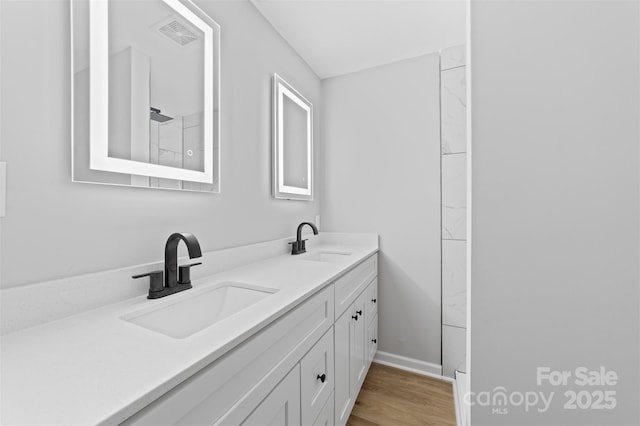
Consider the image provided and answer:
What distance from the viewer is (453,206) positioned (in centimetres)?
193

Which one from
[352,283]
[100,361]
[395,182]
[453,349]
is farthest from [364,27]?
[453,349]

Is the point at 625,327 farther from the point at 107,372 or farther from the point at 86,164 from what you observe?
the point at 86,164

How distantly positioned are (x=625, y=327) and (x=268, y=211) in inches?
58.7

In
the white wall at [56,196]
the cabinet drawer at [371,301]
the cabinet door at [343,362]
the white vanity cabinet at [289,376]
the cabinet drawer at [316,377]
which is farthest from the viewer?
the cabinet drawer at [371,301]

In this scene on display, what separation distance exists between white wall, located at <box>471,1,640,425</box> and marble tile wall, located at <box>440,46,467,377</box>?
5.04 feet

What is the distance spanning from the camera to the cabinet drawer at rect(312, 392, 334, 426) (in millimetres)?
1047

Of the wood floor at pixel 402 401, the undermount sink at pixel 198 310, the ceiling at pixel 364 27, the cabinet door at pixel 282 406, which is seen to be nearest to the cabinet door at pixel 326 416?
the cabinet door at pixel 282 406

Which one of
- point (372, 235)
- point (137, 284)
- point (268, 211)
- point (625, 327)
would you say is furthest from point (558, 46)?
point (372, 235)

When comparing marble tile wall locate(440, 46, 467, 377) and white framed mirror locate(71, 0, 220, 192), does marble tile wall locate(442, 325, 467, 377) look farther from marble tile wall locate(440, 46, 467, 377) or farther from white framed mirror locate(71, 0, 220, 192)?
white framed mirror locate(71, 0, 220, 192)

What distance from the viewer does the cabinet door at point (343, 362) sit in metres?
1.25

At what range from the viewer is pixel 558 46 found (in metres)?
0.47

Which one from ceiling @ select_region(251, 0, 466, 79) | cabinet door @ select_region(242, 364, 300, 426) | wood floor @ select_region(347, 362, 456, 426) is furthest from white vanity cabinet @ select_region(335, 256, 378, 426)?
ceiling @ select_region(251, 0, 466, 79)

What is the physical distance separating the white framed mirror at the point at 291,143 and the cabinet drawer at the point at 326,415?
3.80 feet

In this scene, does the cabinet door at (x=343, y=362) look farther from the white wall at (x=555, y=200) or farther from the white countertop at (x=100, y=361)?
the white wall at (x=555, y=200)
